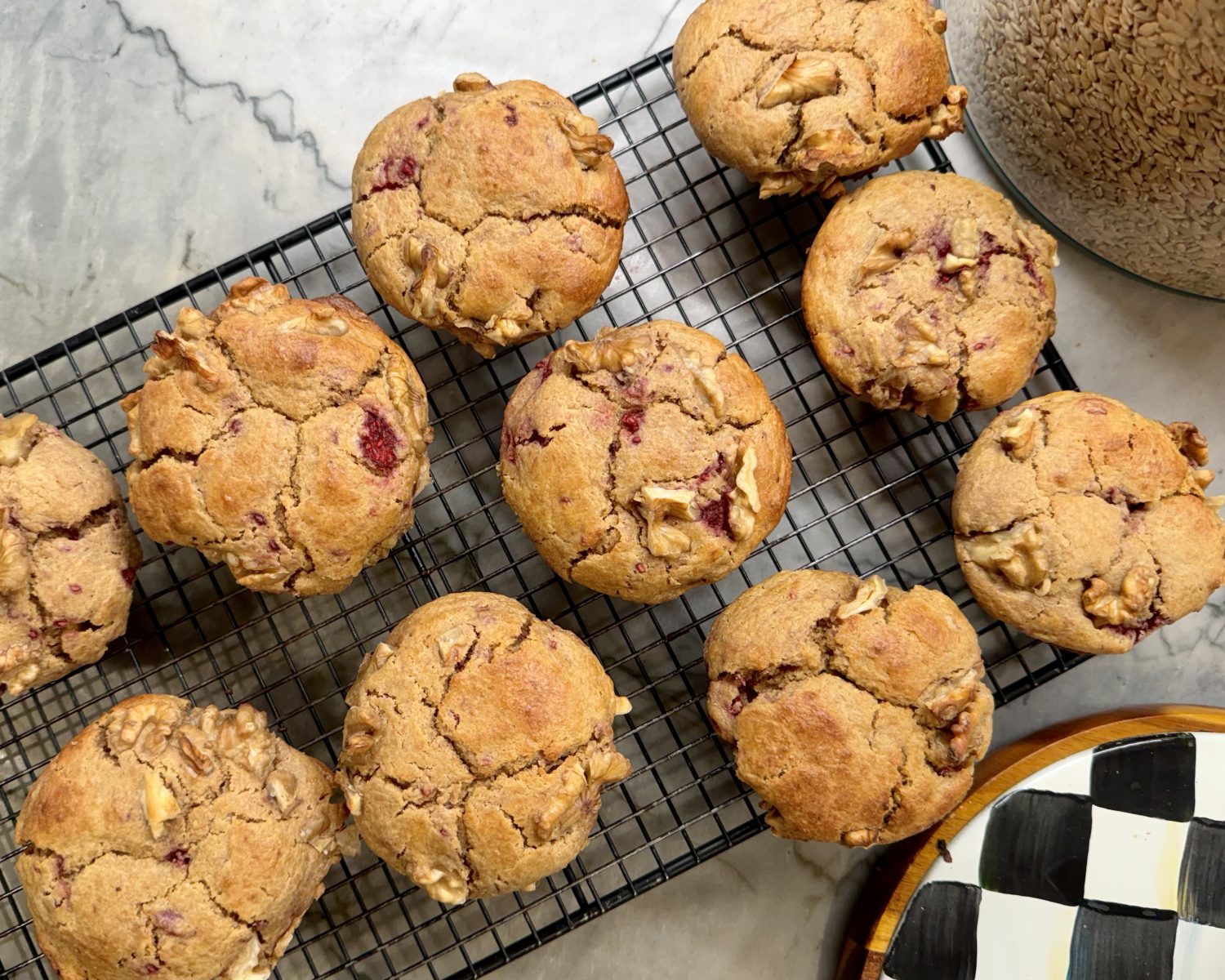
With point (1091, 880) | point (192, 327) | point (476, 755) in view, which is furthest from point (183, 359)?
point (1091, 880)

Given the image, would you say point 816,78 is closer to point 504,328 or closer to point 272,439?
point 504,328

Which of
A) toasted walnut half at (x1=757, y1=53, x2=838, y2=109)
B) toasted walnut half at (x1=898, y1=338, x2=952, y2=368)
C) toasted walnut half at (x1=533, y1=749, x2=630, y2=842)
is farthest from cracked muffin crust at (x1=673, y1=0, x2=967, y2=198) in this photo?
toasted walnut half at (x1=533, y1=749, x2=630, y2=842)

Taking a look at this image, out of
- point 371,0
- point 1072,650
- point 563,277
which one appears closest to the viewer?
point 563,277

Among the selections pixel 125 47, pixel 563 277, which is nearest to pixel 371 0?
pixel 125 47

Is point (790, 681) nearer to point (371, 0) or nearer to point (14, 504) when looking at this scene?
point (14, 504)

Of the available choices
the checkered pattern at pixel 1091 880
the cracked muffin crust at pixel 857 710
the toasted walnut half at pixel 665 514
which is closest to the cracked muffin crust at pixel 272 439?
the toasted walnut half at pixel 665 514
